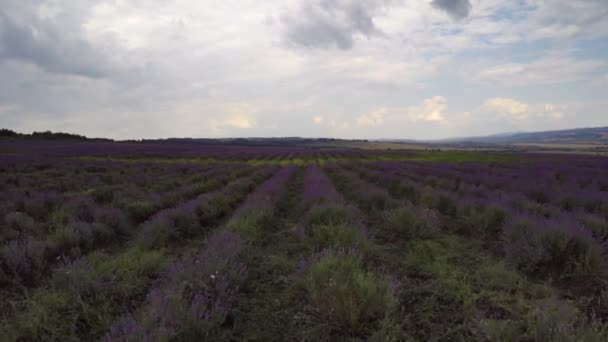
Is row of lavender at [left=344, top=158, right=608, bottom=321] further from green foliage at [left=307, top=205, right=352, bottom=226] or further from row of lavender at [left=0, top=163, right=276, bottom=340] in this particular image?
row of lavender at [left=0, top=163, right=276, bottom=340]

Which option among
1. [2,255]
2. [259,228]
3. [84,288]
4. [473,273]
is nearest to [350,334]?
[473,273]

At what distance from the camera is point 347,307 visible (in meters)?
3.13

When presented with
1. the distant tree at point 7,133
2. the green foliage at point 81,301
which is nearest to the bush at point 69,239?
the green foliage at point 81,301

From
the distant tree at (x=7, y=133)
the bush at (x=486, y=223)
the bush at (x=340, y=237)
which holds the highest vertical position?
the distant tree at (x=7, y=133)

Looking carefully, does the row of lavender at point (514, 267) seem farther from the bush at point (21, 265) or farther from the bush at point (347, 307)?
the bush at point (21, 265)

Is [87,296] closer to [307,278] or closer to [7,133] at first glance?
[307,278]

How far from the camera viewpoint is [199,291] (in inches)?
Result: 130

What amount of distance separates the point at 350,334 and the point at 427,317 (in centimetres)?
87

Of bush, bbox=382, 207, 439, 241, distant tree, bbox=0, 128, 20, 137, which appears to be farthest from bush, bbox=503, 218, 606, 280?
distant tree, bbox=0, 128, 20, 137

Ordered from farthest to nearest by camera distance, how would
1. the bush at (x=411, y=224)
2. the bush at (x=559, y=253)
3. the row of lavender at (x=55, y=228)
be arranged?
1. the bush at (x=411, y=224)
2. the row of lavender at (x=55, y=228)
3. the bush at (x=559, y=253)

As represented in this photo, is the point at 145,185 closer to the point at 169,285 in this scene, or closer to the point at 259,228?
the point at 259,228

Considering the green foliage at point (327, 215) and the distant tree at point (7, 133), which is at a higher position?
the distant tree at point (7, 133)

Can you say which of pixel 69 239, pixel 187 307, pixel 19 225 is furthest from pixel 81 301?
pixel 19 225

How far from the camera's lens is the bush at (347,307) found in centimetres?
308
